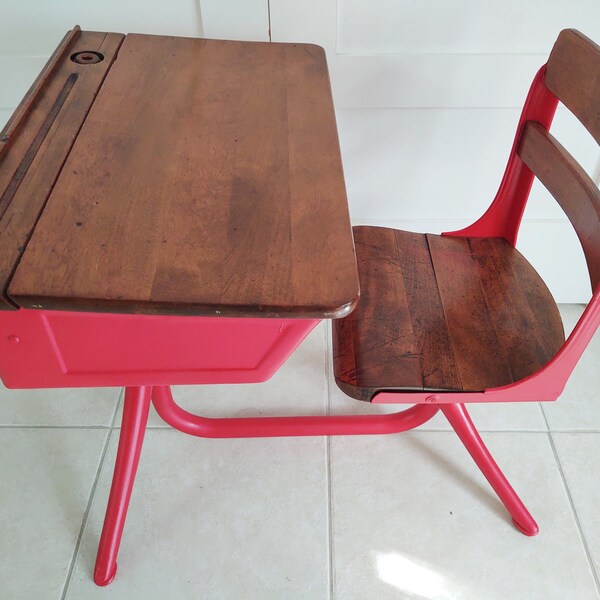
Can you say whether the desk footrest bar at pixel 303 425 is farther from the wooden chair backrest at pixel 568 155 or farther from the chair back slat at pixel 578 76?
the chair back slat at pixel 578 76

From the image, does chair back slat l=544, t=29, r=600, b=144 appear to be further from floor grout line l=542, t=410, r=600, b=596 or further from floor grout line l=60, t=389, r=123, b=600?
floor grout line l=60, t=389, r=123, b=600

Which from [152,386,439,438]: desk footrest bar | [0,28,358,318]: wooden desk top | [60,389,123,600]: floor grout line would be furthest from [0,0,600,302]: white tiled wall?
[60,389,123,600]: floor grout line

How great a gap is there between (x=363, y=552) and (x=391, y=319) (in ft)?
1.74

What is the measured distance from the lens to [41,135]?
1.00 meters

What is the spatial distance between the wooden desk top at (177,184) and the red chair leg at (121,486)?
473 millimetres

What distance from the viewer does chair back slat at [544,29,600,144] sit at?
995mm

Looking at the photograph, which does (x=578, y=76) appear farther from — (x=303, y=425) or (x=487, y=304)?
(x=303, y=425)

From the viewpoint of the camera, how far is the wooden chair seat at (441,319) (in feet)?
3.41

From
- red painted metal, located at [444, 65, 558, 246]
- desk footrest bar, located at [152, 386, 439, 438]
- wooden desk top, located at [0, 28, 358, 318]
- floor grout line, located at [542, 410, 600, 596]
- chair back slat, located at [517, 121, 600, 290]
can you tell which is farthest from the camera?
desk footrest bar, located at [152, 386, 439, 438]

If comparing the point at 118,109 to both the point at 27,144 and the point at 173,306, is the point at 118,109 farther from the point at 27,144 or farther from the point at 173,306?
the point at 173,306

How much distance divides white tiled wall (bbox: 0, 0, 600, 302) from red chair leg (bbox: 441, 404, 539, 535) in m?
0.66

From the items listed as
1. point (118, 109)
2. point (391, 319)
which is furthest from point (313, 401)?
point (118, 109)

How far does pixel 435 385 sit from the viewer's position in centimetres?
102

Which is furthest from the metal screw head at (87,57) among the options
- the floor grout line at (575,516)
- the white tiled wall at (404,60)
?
the floor grout line at (575,516)
